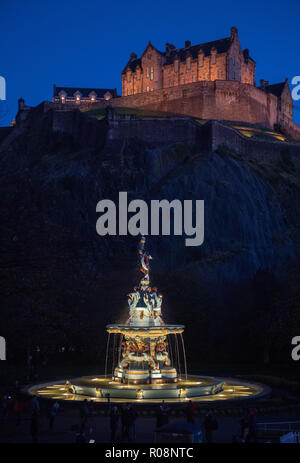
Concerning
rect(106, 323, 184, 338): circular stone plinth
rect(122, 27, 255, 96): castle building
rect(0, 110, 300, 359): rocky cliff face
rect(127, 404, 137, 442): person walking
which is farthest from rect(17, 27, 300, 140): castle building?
rect(127, 404, 137, 442): person walking

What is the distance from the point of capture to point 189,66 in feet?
311

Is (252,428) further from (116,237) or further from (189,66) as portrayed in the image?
(189,66)

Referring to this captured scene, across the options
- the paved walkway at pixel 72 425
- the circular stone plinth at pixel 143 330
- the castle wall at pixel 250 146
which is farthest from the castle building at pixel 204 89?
the paved walkway at pixel 72 425

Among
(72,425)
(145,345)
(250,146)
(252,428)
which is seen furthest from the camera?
(250,146)

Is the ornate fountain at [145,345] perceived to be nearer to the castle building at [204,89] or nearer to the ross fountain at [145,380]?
the ross fountain at [145,380]

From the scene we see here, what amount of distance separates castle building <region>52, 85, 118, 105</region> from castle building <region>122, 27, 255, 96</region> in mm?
18016

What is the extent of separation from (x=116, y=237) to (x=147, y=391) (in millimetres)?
40198

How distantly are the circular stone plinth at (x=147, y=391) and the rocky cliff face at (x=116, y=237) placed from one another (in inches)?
498

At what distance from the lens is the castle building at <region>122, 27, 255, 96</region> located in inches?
3659

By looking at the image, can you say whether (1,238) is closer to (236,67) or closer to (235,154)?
(235,154)

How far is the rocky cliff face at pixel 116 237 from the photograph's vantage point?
43969 mm

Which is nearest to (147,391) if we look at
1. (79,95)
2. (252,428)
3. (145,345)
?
(145,345)

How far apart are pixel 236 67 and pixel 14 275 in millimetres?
66199
